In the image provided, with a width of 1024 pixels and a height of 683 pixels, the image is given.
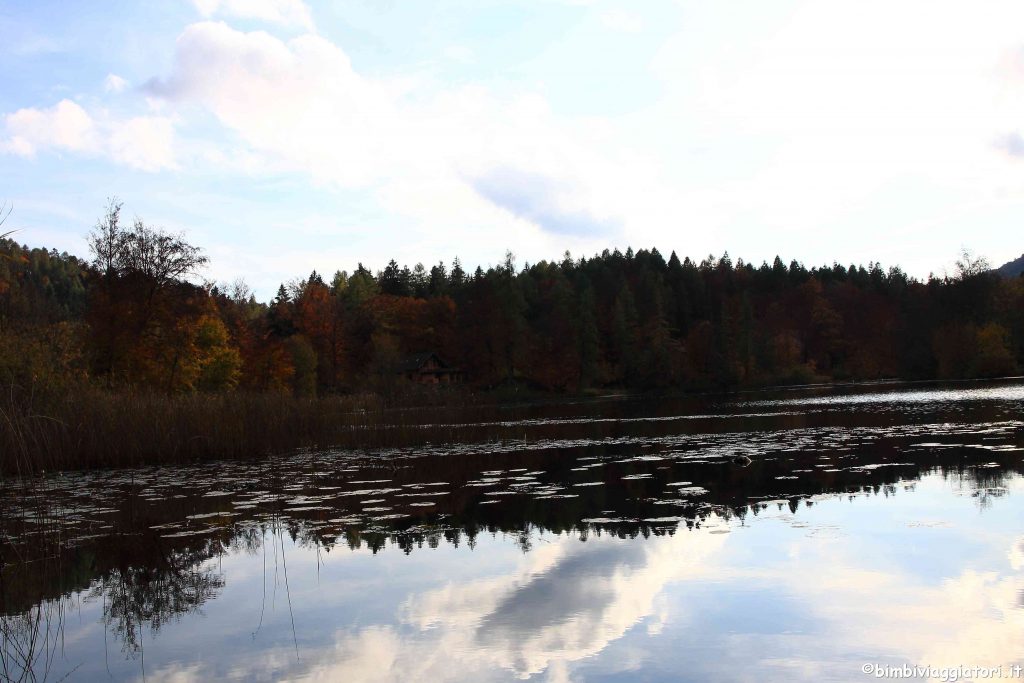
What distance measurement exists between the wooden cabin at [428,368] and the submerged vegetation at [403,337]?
1.64 meters

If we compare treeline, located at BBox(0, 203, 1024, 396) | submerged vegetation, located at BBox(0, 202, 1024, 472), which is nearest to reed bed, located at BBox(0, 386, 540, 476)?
submerged vegetation, located at BBox(0, 202, 1024, 472)

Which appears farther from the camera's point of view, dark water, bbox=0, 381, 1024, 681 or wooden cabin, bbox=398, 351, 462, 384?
wooden cabin, bbox=398, 351, 462, 384

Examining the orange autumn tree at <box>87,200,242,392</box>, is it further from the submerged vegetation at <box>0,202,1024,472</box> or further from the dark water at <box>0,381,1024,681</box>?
the dark water at <box>0,381,1024,681</box>

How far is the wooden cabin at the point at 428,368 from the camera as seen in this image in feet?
261

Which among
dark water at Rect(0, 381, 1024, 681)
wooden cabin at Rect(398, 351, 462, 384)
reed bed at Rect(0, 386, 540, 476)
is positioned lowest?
dark water at Rect(0, 381, 1024, 681)

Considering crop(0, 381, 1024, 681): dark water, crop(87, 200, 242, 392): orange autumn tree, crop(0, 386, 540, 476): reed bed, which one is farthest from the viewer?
crop(87, 200, 242, 392): orange autumn tree

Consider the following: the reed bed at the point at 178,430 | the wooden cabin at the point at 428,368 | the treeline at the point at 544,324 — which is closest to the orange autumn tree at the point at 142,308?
the treeline at the point at 544,324

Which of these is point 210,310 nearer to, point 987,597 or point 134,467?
point 134,467

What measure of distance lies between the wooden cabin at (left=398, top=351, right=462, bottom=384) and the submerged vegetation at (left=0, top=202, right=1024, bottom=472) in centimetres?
164

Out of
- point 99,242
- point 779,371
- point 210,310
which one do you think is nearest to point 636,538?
point 99,242

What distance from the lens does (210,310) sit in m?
48.9

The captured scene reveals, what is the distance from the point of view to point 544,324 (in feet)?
287

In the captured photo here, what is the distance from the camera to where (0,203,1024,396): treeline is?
3694 cm

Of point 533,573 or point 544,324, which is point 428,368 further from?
point 533,573
